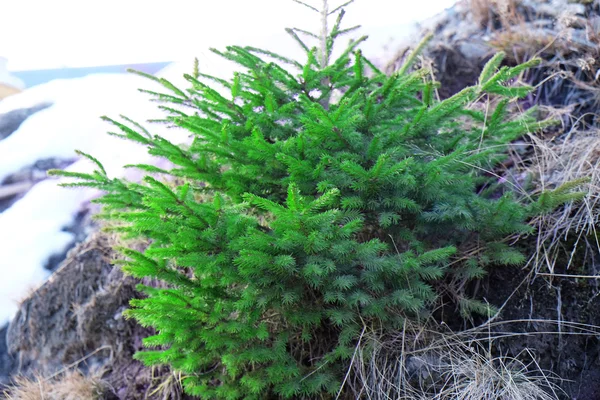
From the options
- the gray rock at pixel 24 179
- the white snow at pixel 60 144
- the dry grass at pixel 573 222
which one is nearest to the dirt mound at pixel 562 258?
the dry grass at pixel 573 222

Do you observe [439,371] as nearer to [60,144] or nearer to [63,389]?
[63,389]

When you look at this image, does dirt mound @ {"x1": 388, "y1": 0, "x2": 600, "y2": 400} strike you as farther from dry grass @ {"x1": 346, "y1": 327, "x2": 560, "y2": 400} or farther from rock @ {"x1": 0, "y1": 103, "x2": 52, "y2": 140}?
rock @ {"x1": 0, "y1": 103, "x2": 52, "y2": 140}

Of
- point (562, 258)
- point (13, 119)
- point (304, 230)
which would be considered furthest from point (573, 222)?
point (13, 119)

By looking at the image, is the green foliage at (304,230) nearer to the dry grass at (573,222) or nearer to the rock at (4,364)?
the dry grass at (573,222)

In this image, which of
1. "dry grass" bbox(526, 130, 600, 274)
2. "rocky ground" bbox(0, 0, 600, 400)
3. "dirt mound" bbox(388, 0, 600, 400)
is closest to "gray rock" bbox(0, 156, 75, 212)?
"rocky ground" bbox(0, 0, 600, 400)

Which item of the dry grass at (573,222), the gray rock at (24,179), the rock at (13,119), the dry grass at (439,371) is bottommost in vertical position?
the dry grass at (439,371)
